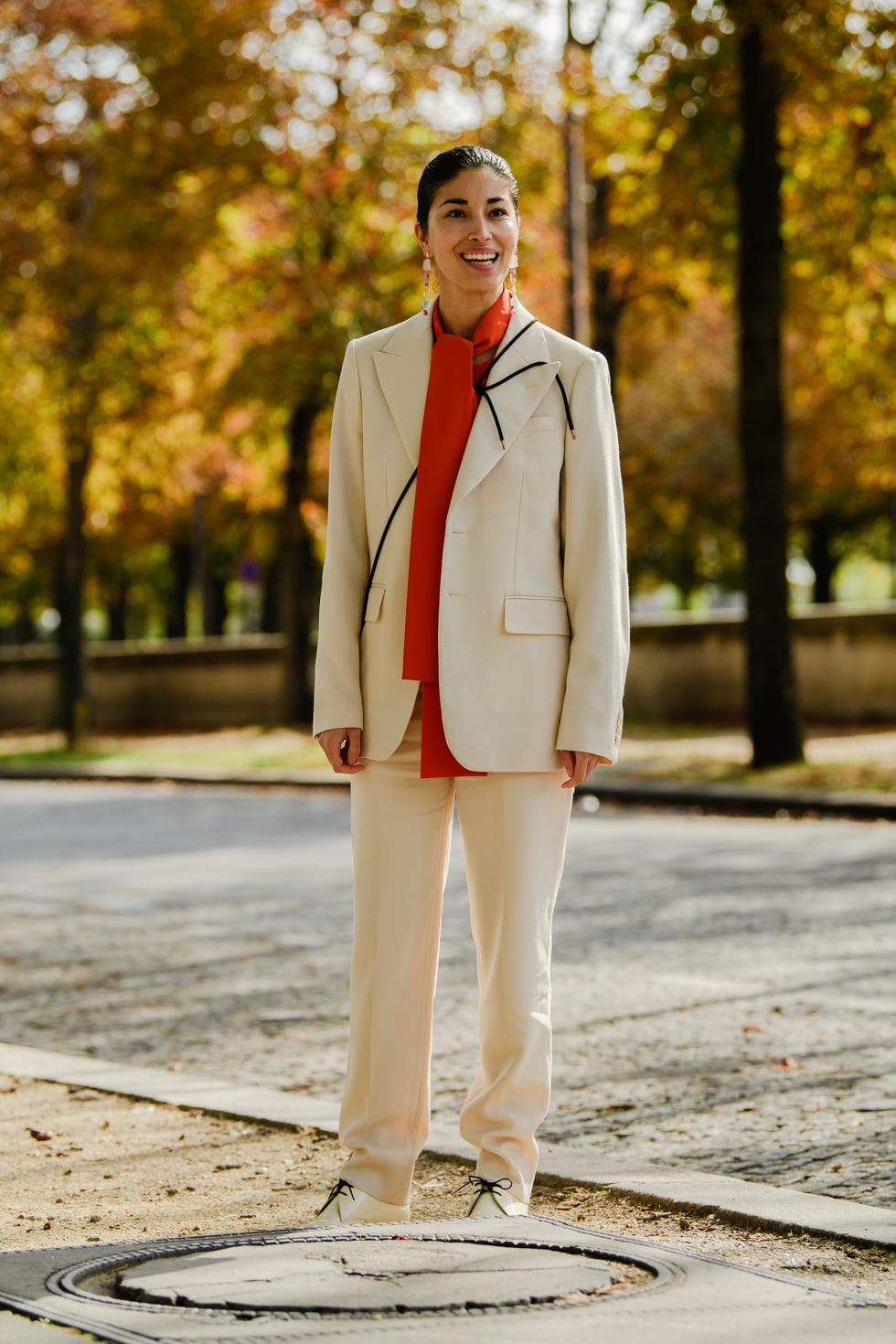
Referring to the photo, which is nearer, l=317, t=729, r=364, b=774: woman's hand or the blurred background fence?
l=317, t=729, r=364, b=774: woman's hand

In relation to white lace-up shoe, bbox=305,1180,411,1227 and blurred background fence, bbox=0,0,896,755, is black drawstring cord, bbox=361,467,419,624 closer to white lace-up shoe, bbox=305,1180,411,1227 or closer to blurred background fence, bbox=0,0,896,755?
white lace-up shoe, bbox=305,1180,411,1227

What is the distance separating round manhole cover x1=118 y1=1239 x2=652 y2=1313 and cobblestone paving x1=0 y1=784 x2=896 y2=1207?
1.11 meters

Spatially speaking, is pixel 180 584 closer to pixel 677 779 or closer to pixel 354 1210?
pixel 677 779

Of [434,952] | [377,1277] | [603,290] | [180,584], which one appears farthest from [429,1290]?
[180,584]

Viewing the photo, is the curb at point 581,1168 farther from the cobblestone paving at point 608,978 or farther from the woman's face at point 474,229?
the woman's face at point 474,229

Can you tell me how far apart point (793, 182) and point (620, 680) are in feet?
52.8

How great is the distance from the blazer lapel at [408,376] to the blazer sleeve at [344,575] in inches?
3.2

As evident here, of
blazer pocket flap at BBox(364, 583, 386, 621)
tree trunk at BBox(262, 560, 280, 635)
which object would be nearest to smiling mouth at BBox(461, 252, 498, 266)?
blazer pocket flap at BBox(364, 583, 386, 621)

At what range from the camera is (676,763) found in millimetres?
18078

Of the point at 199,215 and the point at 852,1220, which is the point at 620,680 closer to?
the point at 852,1220

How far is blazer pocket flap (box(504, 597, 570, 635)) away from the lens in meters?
3.93

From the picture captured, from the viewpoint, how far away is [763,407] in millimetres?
17234

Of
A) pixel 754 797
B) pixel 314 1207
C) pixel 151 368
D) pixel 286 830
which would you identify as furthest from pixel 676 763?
pixel 314 1207

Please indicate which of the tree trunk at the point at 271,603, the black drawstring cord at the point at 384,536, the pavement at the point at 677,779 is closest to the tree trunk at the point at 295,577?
the pavement at the point at 677,779
